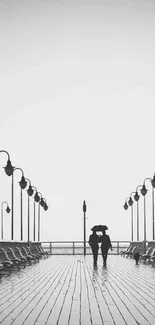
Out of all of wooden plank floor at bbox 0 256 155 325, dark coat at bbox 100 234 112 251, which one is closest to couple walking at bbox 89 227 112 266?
dark coat at bbox 100 234 112 251

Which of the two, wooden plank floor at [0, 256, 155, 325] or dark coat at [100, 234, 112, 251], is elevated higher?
dark coat at [100, 234, 112, 251]

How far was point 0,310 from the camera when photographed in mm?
11891

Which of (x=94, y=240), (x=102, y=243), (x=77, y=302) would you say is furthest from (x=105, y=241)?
(x=77, y=302)

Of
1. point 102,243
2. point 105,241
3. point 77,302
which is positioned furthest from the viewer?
point 102,243

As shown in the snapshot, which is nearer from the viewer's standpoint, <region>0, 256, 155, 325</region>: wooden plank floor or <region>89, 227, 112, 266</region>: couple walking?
<region>0, 256, 155, 325</region>: wooden plank floor

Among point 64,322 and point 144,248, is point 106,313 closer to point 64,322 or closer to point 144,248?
point 64,322

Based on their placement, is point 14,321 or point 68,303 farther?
point 68,303

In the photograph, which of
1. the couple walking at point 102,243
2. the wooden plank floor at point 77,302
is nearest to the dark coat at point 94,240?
the couple walking at point 102,243

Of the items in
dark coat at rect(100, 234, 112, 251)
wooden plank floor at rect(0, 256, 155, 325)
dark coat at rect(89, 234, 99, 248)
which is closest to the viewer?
wooden plank floor at rect(0, 256, 155, 325)

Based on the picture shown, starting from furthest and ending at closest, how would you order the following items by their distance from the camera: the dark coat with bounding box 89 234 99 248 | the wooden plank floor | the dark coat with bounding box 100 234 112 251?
1. the dark coat with bounding box 89 234 99 248
2. the dark coat with bounding box 100 234 112 251
3. the wooden plank floor

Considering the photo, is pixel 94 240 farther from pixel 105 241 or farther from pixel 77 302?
pixel 77 302

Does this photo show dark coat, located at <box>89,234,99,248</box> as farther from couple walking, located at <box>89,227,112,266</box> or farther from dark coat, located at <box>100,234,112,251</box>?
dark coat, located at <box>100,234,112,251</box>

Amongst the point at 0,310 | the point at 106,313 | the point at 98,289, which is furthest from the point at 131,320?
the point at 98,289

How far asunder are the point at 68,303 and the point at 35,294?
91.4 inches
